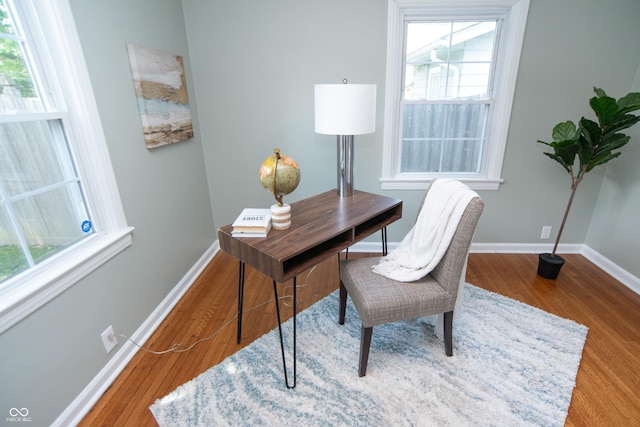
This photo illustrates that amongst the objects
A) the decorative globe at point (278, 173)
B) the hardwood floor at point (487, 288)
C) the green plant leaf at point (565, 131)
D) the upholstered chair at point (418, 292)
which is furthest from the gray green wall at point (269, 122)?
the upholstered chair at point (418, 292)

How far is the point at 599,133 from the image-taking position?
1.97 metres

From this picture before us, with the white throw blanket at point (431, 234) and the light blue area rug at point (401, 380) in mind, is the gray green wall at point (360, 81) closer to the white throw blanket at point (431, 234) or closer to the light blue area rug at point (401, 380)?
the white throw blanket at point (431, 234)

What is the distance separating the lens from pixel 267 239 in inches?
56.9

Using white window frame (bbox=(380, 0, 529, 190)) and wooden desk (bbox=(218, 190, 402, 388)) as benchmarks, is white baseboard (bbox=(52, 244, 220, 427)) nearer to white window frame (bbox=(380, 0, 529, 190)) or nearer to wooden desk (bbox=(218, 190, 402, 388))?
wooden desk (bbox=(218, 190, 402, 388))

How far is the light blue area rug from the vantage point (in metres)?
1.39

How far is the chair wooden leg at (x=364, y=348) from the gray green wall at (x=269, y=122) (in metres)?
1.34

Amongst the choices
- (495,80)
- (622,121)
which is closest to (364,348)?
(622,121)

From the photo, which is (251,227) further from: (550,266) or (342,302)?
(550,266)

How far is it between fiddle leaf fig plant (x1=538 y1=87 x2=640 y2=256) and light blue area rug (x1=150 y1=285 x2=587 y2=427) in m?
1.13

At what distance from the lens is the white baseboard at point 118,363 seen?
4.51ft

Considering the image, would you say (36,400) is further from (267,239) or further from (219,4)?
(219,4)

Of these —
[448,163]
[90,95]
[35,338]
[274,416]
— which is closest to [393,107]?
[448,163]

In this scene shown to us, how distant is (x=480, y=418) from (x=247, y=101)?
2603mm

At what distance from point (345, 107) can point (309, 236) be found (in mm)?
804
